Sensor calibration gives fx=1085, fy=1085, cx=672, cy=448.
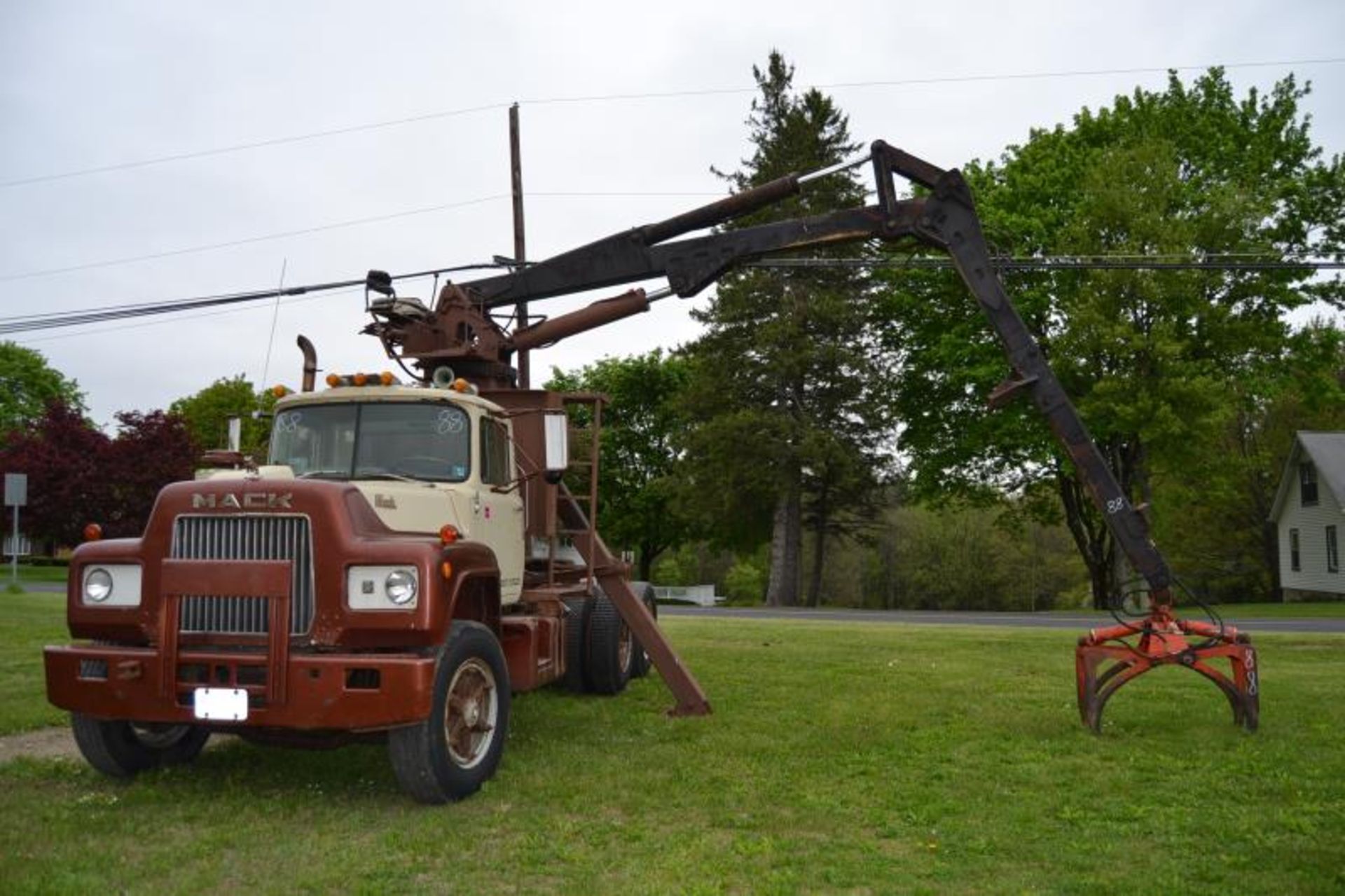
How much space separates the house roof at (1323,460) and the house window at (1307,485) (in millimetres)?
296

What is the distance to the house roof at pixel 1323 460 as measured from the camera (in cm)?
3572

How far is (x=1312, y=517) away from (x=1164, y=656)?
36609 millimetres

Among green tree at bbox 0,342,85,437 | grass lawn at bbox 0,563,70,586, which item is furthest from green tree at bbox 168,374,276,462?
grass lawn at bbox 0,563,70,586

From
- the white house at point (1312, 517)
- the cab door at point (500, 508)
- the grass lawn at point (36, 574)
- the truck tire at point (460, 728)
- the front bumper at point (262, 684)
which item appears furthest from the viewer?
the white house at point (1312, 517)

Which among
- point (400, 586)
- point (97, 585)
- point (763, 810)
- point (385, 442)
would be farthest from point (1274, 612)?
point (97, 585)

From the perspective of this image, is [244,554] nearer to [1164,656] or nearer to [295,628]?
[295,628]

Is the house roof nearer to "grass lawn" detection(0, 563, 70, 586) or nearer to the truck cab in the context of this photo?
the truck cab

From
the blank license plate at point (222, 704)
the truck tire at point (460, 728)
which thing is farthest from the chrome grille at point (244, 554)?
the truck tire at point (460, 728)

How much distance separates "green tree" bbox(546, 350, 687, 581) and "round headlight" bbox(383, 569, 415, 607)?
41481 millimetres

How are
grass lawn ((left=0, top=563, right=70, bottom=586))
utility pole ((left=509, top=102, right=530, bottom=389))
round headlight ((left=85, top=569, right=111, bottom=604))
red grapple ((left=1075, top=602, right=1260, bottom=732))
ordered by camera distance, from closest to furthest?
round headlight ((left=85, top=569, right=111, bottom=604))
red grapple ((left=1075, top=602, right=1260, bottom=732))
utility pole ((left=509, top=102, right=530, bottom=389))
grass lawn ((left=0, top=563, right=70, bottom=586))

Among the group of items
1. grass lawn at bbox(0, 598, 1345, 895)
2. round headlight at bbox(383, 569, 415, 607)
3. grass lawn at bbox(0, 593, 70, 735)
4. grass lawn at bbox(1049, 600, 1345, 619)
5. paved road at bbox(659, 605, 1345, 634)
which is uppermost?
round headlight at bbox(383, 569, 415, 607)

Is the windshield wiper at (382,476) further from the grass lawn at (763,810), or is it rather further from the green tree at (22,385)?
the green tree at (22,385)

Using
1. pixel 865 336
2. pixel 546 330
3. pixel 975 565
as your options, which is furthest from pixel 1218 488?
pixel 975 565

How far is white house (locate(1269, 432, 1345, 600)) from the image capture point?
37.3m
